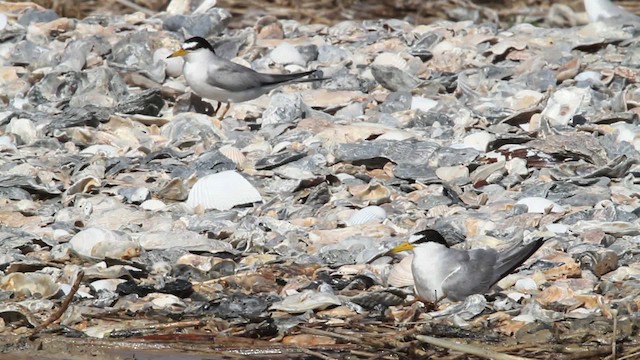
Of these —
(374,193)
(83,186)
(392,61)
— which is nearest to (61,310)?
(83,186)

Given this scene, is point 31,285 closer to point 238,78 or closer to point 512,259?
point 512,259

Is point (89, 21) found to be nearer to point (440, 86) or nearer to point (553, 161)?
point (440, 86)

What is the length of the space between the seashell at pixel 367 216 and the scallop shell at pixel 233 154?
108cm

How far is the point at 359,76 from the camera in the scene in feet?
30.8

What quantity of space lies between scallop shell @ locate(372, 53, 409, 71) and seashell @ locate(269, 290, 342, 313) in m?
4.09

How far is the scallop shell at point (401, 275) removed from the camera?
19.6 ft

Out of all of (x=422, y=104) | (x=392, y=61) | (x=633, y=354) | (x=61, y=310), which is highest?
(x=633, y=354)

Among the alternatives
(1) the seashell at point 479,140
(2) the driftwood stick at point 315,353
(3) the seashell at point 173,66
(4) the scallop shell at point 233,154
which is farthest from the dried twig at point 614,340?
(3) the seashell at point 173,66

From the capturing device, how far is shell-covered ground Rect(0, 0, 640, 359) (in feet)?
17.8

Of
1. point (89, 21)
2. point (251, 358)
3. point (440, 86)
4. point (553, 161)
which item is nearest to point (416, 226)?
point (553, 161)

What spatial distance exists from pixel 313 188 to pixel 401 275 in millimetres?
1228

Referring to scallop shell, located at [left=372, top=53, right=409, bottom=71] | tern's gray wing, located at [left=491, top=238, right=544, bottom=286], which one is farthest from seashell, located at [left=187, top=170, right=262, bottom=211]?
scallop shell, located at [left=372, top=53, right=409, bottom=71]

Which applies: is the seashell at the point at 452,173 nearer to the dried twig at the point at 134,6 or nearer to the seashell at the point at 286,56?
the seashell at the point at 286,56

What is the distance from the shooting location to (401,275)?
6.01m
